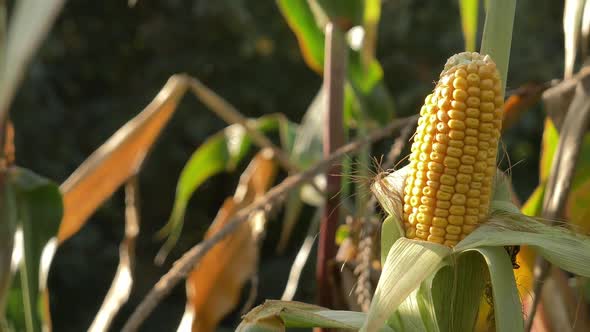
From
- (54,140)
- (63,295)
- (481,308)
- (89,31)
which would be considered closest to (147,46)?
(89,31)

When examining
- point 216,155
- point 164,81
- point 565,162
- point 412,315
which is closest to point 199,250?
point 412,315

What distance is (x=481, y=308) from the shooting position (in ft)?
2.32

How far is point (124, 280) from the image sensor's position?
121cm

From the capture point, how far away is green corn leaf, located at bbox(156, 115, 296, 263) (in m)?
1.57

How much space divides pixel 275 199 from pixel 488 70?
41 cm

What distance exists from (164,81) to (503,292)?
5328 mm

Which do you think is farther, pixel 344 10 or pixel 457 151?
pixel 344 10

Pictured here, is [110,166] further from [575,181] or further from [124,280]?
[575,181]

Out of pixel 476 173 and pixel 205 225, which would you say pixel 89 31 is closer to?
pixel 205 225

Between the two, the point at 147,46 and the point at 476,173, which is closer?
the point at 476,173

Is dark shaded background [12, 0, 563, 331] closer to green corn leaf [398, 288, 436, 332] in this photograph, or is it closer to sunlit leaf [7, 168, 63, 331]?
A: sunlit leaf [7, 168, 63, 331]

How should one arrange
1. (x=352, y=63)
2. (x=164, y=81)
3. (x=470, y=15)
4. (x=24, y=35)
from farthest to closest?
(x=164, y=81) → (x=352, y=63) → (x=470, y=15) → (x=24, y=35)

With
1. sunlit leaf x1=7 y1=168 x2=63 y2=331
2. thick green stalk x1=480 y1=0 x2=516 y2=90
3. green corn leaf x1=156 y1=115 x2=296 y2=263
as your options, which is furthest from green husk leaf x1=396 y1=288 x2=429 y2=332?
green corn leaf x1=156 y1=115 x2=296 y2=263

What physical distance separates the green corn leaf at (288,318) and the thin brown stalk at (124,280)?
54cm
